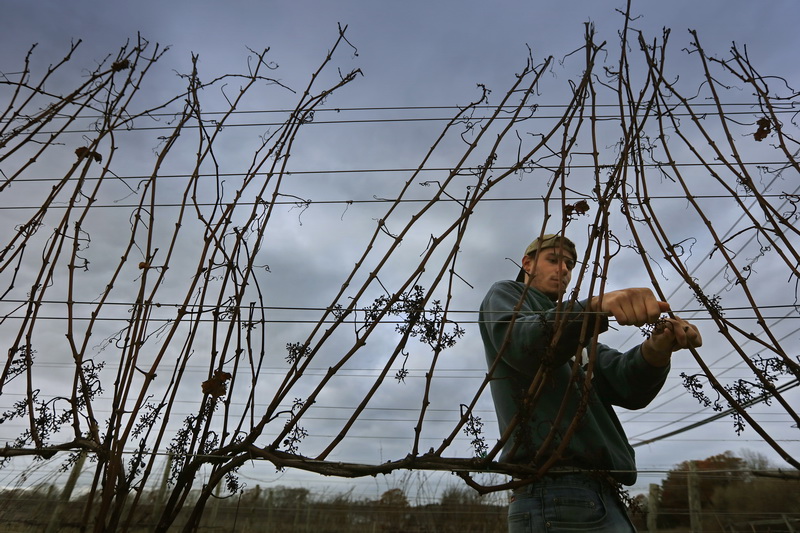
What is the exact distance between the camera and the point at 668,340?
1605mm

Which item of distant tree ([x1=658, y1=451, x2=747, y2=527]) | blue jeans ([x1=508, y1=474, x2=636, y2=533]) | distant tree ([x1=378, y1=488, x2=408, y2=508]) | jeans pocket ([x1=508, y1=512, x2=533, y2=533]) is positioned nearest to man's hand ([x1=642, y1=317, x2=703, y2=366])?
blue jeans ([x1=508, y1=474, x2=636, y2=533])

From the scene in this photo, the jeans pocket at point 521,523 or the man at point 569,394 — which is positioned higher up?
the man at point 569,394

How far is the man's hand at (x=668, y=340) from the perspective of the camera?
1533 millimetres

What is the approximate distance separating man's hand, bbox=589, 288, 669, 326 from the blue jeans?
0.49 metres

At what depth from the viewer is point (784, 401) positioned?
1.44 m

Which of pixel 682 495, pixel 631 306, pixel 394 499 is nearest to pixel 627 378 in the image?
pixel 631 306

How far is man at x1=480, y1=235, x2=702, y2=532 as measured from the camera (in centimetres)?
143

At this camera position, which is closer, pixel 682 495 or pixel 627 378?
pixel 627 378

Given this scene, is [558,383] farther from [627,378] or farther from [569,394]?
[569,394]

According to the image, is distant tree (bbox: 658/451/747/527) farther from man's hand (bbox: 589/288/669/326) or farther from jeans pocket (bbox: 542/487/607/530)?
man's hand (bbox: 589/288/669/326)

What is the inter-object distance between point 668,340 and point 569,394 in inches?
17.4

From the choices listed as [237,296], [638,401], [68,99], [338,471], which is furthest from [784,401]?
[68,99]

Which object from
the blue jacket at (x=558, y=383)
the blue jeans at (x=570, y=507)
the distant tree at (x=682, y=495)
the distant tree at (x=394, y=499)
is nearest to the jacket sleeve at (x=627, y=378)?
the blue jacket at (x=558, y=383)

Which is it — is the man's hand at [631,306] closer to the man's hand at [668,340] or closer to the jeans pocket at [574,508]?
the man's hand at [668,340]
